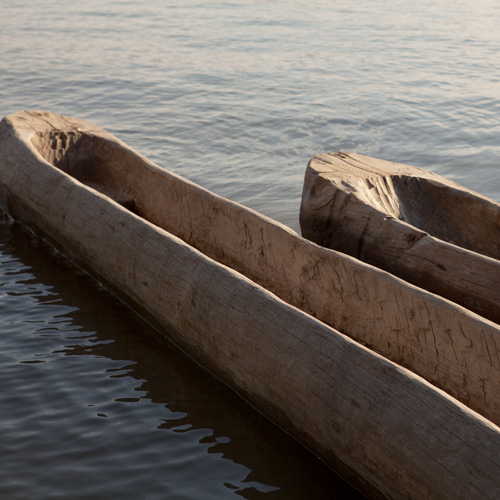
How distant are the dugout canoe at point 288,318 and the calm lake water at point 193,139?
224 millimetres

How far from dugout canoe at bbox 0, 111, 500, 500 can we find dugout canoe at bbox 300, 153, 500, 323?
18.1 inches

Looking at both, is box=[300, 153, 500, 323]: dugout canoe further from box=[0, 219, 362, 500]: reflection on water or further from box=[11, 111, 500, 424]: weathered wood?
box=[0, 219, 362, 500]: reflection on water

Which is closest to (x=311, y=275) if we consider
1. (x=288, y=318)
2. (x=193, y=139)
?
(x=288, y=318)

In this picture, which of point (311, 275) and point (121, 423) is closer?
point (121, 423)

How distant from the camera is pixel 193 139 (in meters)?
8.77

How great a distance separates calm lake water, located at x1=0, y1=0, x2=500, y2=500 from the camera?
328cm

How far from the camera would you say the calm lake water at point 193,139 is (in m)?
3.28

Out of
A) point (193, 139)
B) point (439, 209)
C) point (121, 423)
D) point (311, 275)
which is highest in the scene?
point (193, 139)

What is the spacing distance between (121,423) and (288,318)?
1.04 m

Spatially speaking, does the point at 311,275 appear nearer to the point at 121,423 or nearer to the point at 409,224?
→ the point at 409,224

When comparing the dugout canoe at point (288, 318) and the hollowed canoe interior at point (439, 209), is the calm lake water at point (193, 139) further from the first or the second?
the hollowed canoe interior at point (439, 209)

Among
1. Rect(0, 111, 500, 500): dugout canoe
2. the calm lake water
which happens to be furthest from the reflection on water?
Rect(0, 111, 500, 500): dugout canoe

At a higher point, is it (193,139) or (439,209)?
(193,139)

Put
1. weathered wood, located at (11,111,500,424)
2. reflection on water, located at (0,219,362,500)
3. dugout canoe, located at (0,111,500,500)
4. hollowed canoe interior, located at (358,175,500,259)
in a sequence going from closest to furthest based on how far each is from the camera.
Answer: dugout canoe, located at (0,111,500,500)
reflection on water, located at (0,219,362,500)
weathered wood, located at (11,111,500,424)
hollowed canoe interior, located at (358,175,500,259)
